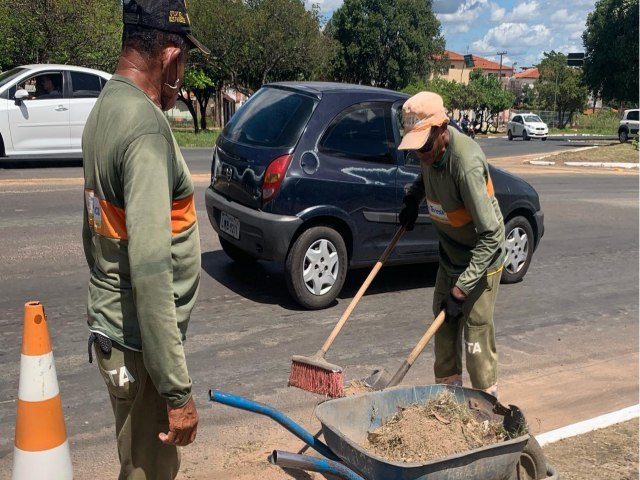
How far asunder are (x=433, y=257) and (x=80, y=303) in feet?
11.2

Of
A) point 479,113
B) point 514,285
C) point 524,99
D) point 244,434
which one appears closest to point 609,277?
point 514,285

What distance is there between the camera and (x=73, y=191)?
455 inches

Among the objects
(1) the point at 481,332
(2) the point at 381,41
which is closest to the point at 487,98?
(2) the point at 381,41

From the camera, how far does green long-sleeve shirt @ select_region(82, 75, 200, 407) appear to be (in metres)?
2.20

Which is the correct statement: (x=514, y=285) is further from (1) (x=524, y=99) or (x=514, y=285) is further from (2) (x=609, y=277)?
(1) (x=524, y=99)

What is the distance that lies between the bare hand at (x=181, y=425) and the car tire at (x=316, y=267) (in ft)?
13.4

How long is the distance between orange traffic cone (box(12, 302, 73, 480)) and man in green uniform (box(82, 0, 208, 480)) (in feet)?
1.67

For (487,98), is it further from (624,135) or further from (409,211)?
(409,211)

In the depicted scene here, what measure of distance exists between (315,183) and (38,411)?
153 inches

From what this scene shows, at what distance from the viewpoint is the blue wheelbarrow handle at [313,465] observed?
269cm

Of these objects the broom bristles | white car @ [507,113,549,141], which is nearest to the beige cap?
the broom bristles

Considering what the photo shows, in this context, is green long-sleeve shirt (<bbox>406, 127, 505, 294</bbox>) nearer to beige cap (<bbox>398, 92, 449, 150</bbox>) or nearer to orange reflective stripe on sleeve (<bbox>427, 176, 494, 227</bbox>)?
orange reflective stripe on sleeve (<bbox>427, 176, 494, 227</bbox>)

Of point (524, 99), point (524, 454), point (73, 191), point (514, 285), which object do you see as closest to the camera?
point (524, 454)

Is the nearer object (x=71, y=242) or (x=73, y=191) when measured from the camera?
(x=71, y=242)
